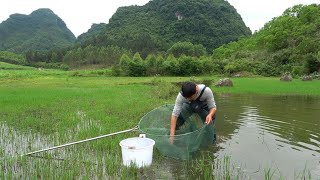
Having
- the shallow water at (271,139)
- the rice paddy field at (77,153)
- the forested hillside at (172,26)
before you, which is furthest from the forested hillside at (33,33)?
the shallow water at (271,139)

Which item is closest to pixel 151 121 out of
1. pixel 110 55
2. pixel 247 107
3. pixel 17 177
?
pixel 17 177

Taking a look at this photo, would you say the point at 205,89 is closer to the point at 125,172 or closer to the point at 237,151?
the point at 237,151

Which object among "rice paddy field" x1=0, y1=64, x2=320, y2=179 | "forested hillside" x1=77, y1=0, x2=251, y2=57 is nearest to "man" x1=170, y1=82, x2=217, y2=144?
"rice paddy field" x1=0, y1=64, x2=320, y2=179

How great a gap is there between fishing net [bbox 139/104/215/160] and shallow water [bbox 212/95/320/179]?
1.94ft

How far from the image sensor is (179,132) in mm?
5855

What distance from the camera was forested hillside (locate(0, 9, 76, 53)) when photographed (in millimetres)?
137500

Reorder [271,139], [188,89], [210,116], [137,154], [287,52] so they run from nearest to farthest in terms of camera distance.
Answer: [137,154] → [188,89] → [210,116] → [271,139] → [287,52]

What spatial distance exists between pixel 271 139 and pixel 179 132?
2472 millimetres

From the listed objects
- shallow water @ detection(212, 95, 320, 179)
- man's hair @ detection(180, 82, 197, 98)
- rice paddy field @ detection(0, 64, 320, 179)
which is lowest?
shallow water @ detection(212, 95, 320, 179)

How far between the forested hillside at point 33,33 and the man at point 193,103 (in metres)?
135

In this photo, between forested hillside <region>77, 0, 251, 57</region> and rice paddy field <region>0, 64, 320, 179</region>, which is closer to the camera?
rice paddy field <region>0, 64, 320, 179</region>

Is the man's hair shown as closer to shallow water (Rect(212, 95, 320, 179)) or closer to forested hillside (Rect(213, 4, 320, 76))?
shallow water (Rect(212, 95, 320, 179))

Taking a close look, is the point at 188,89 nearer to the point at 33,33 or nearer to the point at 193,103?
the point at 193,103

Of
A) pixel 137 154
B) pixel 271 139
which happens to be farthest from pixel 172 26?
pixel 137 154
